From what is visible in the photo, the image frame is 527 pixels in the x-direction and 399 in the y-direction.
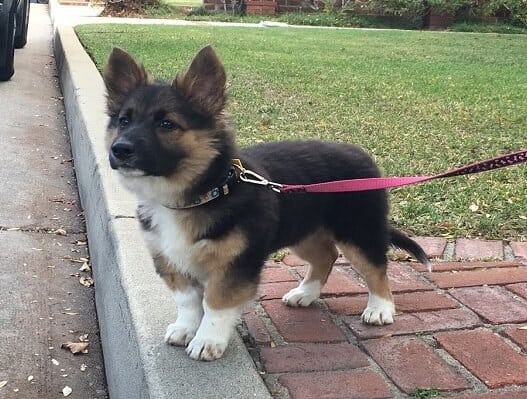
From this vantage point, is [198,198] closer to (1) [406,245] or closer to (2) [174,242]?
(2) [174,242]

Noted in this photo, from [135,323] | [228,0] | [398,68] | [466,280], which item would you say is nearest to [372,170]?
[466,280]

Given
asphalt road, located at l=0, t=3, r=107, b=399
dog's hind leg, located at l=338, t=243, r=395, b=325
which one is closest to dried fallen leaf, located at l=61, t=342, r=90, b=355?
A: asphalt road, located at l=0, t=3, r=107, b=399

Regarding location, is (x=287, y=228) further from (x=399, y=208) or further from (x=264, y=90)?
(x=264, y=90)

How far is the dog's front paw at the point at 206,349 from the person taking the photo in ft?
9.17

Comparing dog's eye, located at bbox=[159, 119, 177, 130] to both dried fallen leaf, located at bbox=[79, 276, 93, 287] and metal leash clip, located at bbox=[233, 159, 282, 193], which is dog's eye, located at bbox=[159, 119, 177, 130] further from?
dried fallen leaf, located at bbox=[79, 276, 93, 287]

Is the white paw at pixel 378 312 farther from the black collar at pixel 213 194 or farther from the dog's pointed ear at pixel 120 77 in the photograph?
the dog's pointed ear at pixel 120 77

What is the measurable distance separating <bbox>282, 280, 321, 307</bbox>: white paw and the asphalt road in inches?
38.6

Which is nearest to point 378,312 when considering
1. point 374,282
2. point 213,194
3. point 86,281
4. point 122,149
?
point 374,282

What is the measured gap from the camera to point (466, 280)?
3951 millimetres

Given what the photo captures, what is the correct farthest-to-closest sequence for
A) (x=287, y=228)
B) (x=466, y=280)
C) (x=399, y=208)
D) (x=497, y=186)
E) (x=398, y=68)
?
(x=398, y=68), (x=497, y=186), (x=399, y=208), (x=466, y=280), (x=287, y=228)

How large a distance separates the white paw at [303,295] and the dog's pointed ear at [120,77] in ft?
3.94

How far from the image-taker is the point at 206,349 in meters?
2.80

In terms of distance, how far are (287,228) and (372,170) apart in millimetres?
597

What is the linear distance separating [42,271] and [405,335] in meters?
2.47
